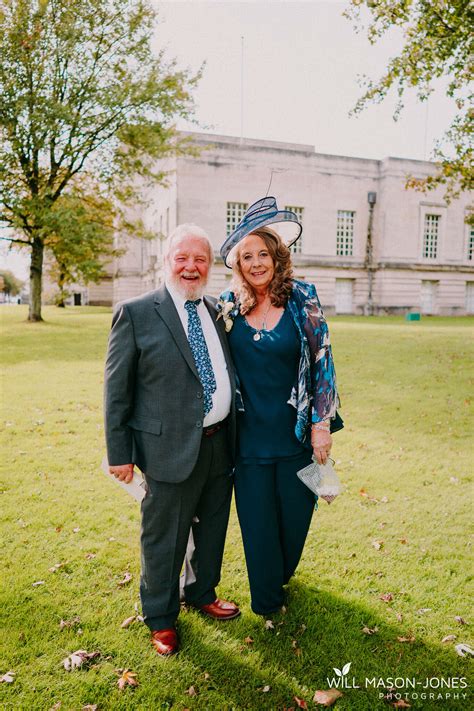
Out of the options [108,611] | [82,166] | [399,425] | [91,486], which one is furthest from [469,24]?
[82,166]

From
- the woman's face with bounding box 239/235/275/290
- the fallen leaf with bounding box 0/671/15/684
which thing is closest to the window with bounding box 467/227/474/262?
the woman's face with bounding box 239/235/275/290

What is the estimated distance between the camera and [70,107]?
69.6 feet

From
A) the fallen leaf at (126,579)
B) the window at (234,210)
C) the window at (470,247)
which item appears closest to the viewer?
the fallen leaf at (126,579)

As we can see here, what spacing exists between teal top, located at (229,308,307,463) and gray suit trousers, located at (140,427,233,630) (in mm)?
211

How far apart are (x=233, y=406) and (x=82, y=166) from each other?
2421cm

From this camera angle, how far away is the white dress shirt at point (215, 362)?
10.6 feet

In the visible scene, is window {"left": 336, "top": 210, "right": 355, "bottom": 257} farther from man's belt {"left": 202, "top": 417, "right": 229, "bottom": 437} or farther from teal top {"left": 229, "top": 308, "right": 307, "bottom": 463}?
man's belt {"left": 202, "top": 417, "right": 229, "bottom": 437}

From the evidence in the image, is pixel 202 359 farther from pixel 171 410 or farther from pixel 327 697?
pixel 327 697

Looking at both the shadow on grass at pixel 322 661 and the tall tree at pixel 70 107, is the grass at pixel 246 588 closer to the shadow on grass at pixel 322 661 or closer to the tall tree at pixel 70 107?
the shadow on grass at pixel 322 661

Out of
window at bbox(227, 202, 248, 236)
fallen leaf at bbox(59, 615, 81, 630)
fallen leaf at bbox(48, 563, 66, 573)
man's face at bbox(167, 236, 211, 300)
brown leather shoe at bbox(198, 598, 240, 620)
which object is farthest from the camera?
window at bbox(227, 202, 248, 236)

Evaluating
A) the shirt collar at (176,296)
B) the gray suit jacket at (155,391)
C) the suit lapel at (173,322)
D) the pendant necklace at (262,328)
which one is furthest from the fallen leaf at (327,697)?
the shirt collar at (176,296)

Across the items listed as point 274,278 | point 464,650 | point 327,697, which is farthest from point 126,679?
point 274,278

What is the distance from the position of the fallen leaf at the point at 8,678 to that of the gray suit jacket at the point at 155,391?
1352mm

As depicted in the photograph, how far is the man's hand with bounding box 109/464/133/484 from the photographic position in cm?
319
